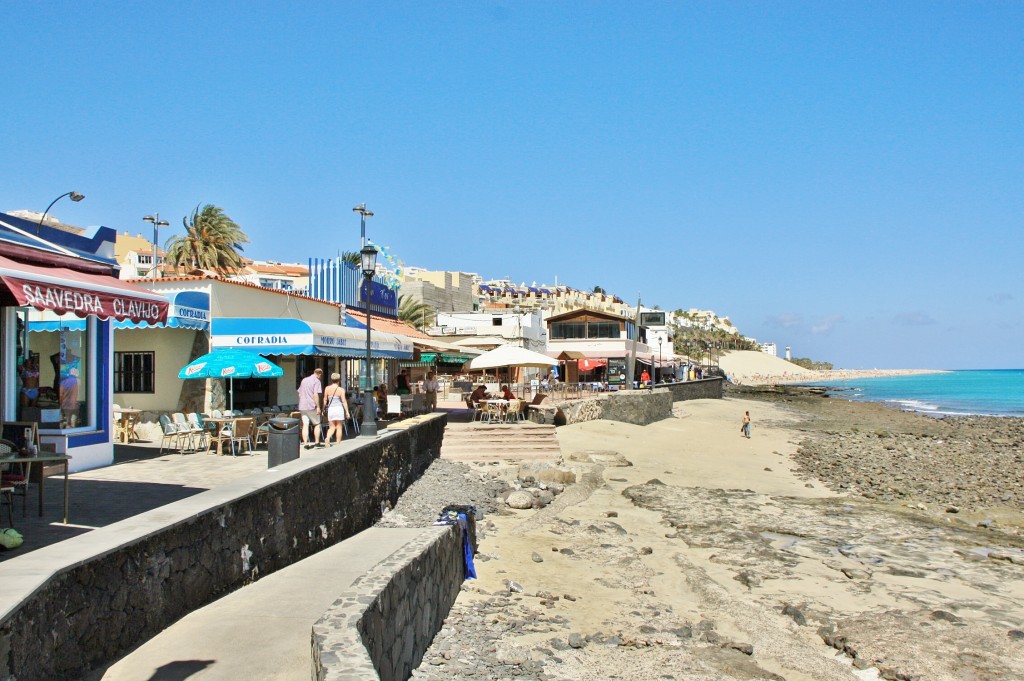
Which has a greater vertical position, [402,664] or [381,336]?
[381,336]

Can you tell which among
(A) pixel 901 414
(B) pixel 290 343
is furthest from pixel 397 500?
(A) pixel 901 414

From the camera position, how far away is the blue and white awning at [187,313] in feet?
47.5

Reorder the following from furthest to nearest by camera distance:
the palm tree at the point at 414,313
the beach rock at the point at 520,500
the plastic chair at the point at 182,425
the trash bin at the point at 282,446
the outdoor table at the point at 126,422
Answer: the palm tree at the point at 414,313, the outdoor table at the point at 126,422, the beach rock at the point at 520,500, the plastic chair at the point at 182,425, the trash bin at the point at 282,446

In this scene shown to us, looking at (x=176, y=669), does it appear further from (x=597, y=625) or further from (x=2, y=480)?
(x=597, y=625)

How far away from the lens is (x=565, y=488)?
15945mm

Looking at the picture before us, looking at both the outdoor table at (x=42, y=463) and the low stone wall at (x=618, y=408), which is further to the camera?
the low stone wall at (x=618, y=408)

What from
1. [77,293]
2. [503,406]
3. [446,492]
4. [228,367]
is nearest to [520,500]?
[446,492]

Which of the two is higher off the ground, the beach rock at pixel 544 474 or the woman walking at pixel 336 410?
the woman walking at pixel 336 410

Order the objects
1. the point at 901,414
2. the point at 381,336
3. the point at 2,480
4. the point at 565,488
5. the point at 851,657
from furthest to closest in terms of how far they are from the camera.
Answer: the point at 901,414, the point at 381,336, the point at 565,488, the point at 851,657, the point at 2,480

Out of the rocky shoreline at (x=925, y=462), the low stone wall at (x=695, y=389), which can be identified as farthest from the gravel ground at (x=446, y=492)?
the low stone wall at (x=695, y=389)

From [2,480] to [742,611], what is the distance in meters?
7.56

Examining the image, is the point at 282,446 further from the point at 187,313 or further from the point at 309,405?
the point at 187,313

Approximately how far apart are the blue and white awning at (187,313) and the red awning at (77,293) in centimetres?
630

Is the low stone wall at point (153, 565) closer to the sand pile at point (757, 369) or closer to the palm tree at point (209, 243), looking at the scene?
the palm tree at point (209, 243)
